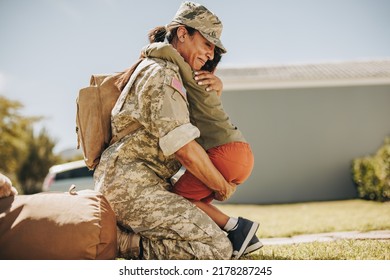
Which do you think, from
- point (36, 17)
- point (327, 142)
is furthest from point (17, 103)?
point (36, 17)

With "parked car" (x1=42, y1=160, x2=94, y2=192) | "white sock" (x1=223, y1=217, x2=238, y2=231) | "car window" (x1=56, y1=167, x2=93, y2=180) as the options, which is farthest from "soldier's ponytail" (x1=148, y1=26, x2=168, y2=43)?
"car window" (x1=56, y1=167, x2=93, y2=180)

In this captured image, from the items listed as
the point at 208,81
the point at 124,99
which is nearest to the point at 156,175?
the point at 124,99

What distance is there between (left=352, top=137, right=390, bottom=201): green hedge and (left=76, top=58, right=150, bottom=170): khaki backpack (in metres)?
6.36

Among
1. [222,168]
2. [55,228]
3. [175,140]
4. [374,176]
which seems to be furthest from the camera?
[374,176]

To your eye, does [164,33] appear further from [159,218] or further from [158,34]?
[159,218]

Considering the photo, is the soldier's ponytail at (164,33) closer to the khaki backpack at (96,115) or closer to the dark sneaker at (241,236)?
the khaki backpack at (96,115)

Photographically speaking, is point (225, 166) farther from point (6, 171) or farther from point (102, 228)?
point (6, 171)

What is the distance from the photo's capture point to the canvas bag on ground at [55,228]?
6.50 ft

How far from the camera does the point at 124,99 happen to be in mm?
2426

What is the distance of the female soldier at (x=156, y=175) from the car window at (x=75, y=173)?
7785 mm

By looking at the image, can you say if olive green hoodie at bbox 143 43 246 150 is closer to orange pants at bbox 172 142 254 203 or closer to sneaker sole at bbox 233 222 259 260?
orange pants at bbox 172 142 254 203

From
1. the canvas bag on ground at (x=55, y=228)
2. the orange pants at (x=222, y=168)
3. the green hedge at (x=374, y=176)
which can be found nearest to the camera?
the canvas bag on ground at (x=55, y=228)

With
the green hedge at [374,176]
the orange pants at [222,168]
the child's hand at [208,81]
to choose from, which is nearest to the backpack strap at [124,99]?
the child's hand at [208,81]

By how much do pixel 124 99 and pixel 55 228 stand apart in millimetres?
838
